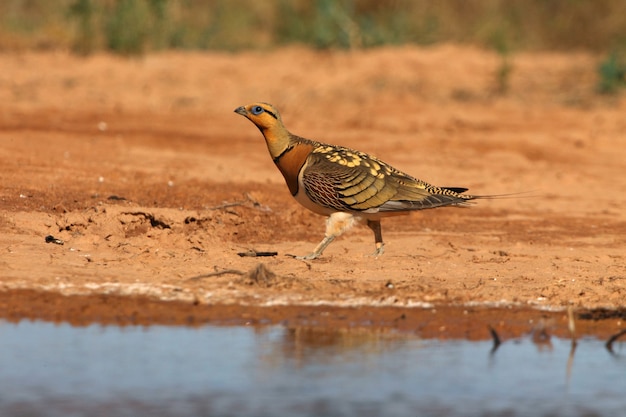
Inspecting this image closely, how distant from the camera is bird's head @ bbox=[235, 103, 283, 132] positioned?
8.80 m

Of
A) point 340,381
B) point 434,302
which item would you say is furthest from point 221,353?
point 434,302

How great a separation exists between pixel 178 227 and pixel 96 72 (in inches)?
310

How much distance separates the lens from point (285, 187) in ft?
39.9

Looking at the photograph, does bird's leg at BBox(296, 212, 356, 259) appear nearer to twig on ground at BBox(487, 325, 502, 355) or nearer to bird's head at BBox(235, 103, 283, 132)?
bird's head at BBox(235, 103, 283, 132)

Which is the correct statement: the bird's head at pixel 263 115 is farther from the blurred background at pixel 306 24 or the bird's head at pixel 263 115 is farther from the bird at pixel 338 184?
the blurred background at pixel 306 24

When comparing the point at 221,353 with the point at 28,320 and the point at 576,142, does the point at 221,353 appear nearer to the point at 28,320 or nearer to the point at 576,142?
the point at 28,320

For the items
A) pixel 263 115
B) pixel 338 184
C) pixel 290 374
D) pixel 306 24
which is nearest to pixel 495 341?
pixel 290 374

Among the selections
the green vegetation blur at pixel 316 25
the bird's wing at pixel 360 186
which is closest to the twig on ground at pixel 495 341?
the bird's wing at pixel 360 186

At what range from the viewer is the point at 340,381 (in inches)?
240

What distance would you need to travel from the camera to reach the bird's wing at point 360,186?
8.45m

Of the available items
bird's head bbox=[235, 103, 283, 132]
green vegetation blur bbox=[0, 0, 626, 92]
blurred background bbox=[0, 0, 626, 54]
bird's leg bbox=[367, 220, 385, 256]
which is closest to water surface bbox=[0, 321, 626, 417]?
bird's leg bbox=[367, 220, 385, 256]

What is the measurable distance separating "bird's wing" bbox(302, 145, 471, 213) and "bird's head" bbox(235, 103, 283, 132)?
0.36 m

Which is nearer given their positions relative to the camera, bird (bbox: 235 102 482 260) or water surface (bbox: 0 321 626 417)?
water surface (bbox: 0 321 626 417)

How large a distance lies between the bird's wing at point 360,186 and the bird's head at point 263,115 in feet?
1.18
